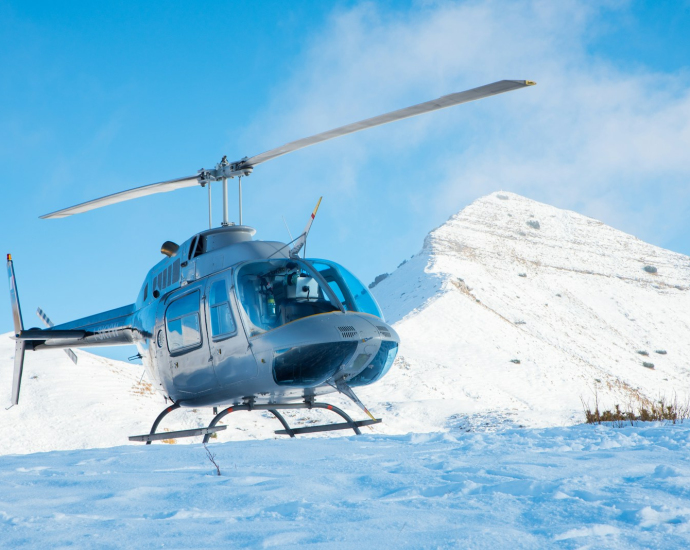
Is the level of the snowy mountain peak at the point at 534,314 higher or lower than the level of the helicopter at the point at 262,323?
higher

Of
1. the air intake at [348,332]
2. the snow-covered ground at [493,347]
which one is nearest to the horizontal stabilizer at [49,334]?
the snow-covered ground at [493,347]

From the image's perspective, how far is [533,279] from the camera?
51906 mm

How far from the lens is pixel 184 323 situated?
858 centimetres

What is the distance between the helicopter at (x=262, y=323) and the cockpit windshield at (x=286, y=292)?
0.01 meters

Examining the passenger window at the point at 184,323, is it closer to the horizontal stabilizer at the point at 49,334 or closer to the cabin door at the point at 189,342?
the cabin door at the point at 189,342

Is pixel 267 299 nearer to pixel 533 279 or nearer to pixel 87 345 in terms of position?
pixel 87 345

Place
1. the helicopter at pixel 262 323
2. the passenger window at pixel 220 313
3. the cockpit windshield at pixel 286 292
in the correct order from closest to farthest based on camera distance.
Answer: the helicopter at pixel 262 323, the cockpit windshield at pixel 286 292, the passenger window at pixel 220 313

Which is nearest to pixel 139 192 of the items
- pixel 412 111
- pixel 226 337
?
pixel 226 337

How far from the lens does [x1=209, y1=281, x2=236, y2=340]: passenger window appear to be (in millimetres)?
7906

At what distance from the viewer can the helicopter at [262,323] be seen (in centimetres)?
756

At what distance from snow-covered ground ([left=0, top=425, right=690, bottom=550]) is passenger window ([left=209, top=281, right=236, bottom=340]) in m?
3.28

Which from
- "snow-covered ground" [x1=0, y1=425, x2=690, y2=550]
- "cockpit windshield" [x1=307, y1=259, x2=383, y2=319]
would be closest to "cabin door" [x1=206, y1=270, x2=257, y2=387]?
"cockpit windshield" [x1=307, y1=259, x2=383, y2=319]

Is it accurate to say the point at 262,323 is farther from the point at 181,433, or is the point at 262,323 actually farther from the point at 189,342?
the point at 181,433

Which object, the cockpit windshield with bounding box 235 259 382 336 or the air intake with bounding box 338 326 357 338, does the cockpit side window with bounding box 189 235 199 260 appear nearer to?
the cockpit windshield with bounding box 235 259 382 336
